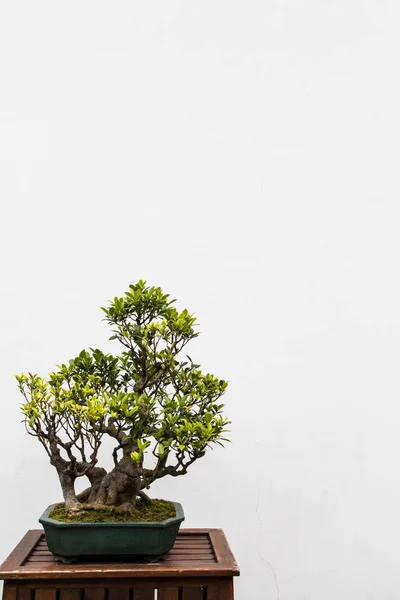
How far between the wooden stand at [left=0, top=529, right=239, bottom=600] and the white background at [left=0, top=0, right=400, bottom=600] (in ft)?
2.38

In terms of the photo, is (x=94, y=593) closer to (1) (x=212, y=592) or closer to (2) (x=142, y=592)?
(2) (x=142, y=592)

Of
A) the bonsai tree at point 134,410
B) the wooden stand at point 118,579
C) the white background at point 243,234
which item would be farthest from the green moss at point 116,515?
the white background at point 243,234

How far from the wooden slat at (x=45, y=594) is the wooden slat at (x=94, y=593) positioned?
0.29ft

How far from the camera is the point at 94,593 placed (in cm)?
175

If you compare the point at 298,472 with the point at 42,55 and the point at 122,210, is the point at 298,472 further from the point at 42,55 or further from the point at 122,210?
the point at 42,55

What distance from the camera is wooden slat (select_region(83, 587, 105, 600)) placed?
5.74 feet

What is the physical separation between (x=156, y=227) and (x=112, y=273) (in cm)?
27

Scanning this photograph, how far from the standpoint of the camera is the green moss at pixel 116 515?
180cm

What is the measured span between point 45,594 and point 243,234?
158 centimetres

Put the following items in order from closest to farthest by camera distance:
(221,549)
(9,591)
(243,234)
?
(9,591) < (221,549) < (243,234)

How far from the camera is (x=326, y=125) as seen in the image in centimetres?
274

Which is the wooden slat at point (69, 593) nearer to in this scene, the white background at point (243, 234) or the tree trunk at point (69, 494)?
the tree trunk at point (69, 494)

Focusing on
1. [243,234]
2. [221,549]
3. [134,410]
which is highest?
[243,234]

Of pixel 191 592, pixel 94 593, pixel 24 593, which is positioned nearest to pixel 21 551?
pixel 24 593
